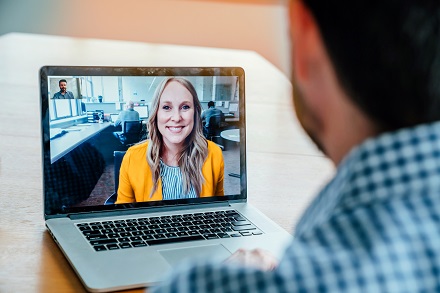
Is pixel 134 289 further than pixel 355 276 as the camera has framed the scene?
Yes

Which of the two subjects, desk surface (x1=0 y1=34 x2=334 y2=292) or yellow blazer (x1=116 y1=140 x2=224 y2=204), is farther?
yellow blazer (x1=116 y1=140 x2=224 y2=204)

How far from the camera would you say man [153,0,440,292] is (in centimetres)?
52

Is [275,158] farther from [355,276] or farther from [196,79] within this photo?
[355,276]

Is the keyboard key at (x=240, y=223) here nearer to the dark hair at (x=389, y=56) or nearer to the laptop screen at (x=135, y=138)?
the laptop screen at (x=135, y=138)

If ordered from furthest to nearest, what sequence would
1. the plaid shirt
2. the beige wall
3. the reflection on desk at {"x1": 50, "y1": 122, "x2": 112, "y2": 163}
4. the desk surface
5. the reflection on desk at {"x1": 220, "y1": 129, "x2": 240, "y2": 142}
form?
the beige wall
the reflection on desk at {"x1": 220, "y1": 129, "x2": 240, "y2": 142}
the reflection on desk at {"x1": 50, "y1": 122, "x2": 112, "y2": 163}
the desk surface
the plaid shirt

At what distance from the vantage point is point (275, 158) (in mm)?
1638

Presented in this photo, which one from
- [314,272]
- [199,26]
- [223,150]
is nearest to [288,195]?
[223,150]

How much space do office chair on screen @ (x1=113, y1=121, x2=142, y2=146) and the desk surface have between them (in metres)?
0.19

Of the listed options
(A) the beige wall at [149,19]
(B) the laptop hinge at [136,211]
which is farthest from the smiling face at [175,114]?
(A) the beige wall at [149,19]

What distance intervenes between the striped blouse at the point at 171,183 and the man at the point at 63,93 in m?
0.19

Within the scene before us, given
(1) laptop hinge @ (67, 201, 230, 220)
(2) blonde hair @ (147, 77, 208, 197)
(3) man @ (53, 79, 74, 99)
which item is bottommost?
(1) laptop hinge @ (67, 201, 230, 220)

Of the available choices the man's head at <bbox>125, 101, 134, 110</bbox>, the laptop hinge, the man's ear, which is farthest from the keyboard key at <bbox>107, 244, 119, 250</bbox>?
the man's ear

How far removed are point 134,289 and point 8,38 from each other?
1.89 metres

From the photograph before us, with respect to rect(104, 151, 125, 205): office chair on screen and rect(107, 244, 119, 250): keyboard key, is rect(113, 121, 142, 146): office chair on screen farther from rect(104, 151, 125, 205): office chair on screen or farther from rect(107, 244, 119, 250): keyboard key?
rect(107, 244, 119, 250): keyboard key
